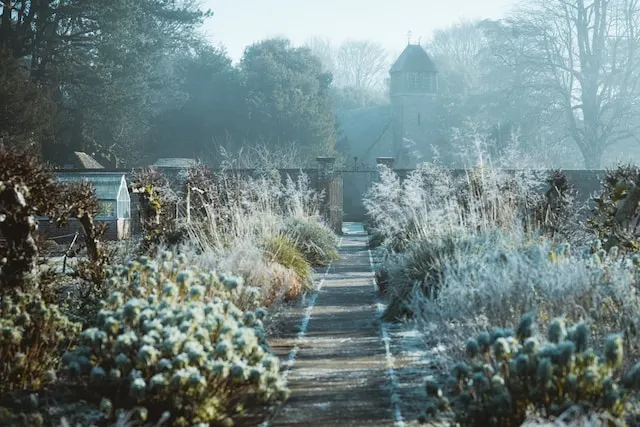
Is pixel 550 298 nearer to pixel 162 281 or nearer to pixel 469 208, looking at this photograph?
pixel 162 281

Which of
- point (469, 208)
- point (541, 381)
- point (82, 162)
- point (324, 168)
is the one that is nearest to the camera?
point (541, 381)

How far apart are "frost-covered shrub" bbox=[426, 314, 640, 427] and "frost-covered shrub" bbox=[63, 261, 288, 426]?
932 millimetres

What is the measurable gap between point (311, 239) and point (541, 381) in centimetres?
755

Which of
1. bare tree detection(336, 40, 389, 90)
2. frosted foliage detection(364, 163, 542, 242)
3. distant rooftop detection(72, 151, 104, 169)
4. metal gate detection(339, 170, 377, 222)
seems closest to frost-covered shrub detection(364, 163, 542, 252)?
frosted foliage detection(364, 163, 542, 242)

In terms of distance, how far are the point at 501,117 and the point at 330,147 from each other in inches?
268

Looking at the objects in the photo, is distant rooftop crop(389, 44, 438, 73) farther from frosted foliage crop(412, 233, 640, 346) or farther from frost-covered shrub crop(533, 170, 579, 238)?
frosted foliage crop(412, 233, 640, 346)

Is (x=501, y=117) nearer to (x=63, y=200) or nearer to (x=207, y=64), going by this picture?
(x=207, y=64)

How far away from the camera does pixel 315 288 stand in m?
8.52

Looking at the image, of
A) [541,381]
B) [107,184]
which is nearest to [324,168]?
[107,184]

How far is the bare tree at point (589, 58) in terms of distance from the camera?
25.1 m

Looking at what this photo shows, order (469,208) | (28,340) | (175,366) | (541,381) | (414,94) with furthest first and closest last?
(414,94) → (469,208) → (28,340) → (175,366) → (541,381)

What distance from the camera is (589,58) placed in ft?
83.8

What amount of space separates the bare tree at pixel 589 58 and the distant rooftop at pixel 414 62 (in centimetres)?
1086

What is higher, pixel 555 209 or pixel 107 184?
pixel 107 184
